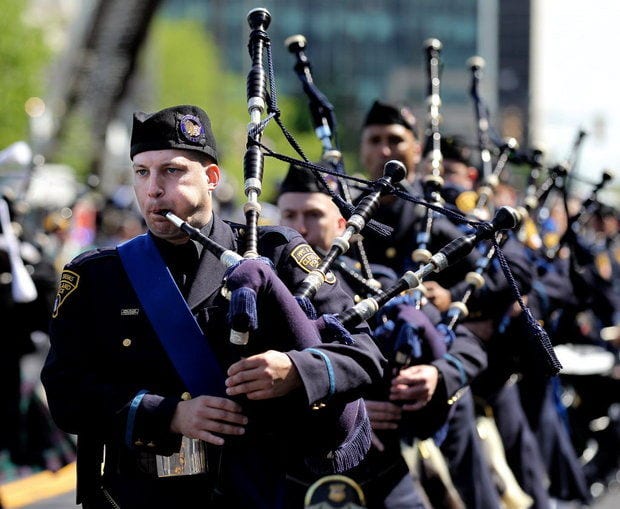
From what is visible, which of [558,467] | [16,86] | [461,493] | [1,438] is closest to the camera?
[461,493]

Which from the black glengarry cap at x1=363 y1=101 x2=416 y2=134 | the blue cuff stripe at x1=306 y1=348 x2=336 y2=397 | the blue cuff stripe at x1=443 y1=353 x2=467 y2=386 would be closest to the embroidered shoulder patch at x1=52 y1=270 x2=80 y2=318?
the blue cuff stripe at x1=306 y1=348 x2=336 y2=397

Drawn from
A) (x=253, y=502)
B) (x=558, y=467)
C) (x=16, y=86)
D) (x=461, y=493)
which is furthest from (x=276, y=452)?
(x=16, y=86)

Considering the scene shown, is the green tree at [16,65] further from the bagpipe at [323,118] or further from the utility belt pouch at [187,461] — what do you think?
the utility belt pouch at [187,461]

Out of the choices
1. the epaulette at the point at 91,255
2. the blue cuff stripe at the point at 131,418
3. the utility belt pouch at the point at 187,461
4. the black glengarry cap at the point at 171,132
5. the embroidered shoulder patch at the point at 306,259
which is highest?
the black glengarry cap at the point at 171,132

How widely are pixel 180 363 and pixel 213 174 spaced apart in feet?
2.07

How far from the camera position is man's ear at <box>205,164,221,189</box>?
4.30 meters

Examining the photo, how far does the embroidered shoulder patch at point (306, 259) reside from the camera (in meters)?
4.30

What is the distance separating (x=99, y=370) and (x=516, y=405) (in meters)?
4.19

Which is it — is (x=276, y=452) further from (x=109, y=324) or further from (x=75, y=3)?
(x=75, y=3)

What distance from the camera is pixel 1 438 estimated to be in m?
9.47

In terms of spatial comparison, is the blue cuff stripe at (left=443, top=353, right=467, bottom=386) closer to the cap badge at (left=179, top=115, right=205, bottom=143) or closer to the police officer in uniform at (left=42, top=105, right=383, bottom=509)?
the police officer in uniform at (left=42, top=105, right=383, bottom=509)

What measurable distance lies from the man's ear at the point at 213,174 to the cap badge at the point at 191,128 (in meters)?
0.11

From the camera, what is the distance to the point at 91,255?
169 inches

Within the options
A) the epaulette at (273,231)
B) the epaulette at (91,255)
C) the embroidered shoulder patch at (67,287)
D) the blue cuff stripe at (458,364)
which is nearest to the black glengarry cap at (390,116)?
the blue cuff stripe at (458,364)
